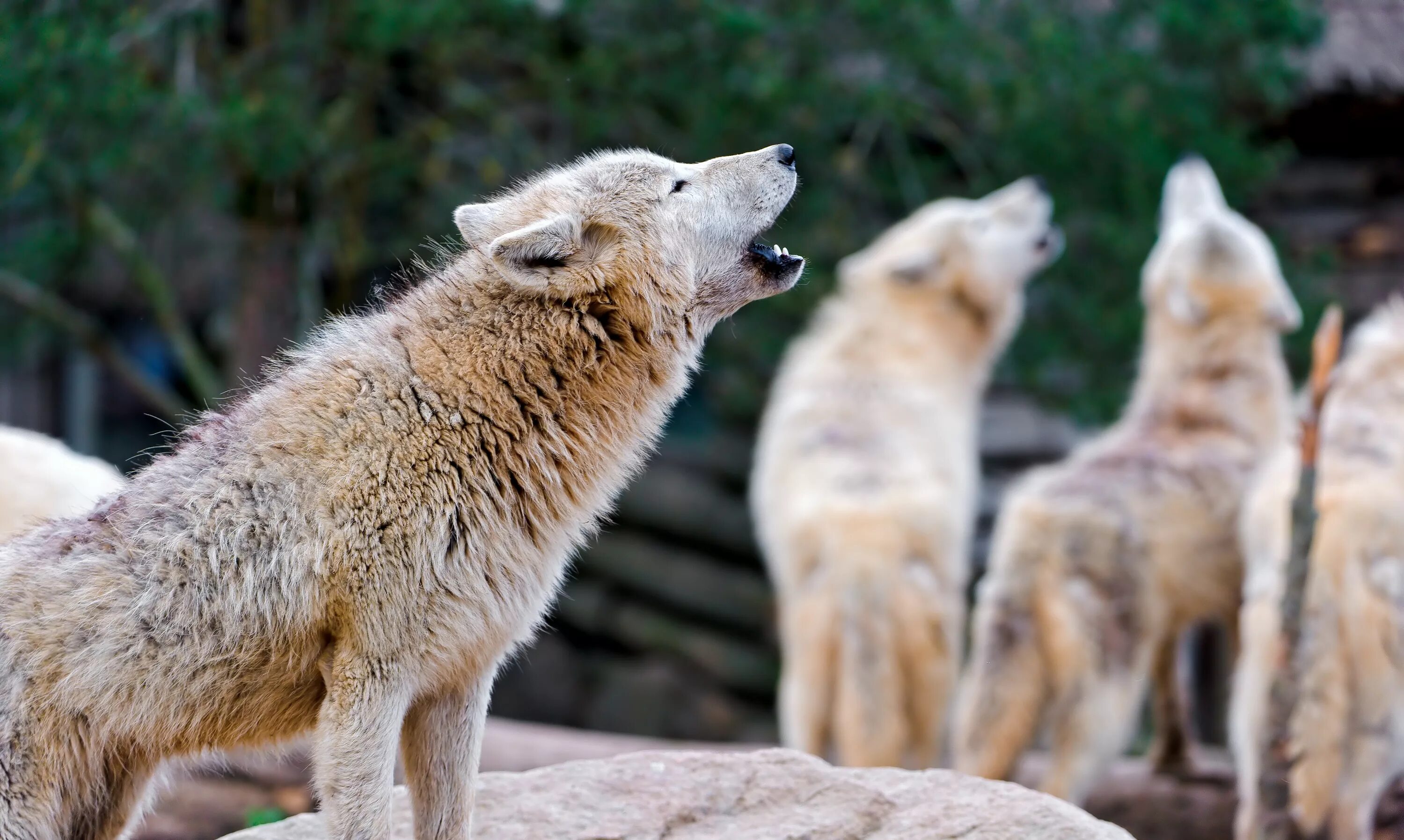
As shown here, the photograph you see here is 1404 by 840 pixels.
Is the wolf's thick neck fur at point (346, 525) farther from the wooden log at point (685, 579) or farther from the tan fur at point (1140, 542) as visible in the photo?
the wooden log at point (685, 579)

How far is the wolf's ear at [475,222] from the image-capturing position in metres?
3.97

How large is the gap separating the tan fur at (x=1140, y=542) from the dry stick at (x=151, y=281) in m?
5.15

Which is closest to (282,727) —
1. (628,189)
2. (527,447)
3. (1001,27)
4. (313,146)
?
(527,447)

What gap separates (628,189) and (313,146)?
561cm

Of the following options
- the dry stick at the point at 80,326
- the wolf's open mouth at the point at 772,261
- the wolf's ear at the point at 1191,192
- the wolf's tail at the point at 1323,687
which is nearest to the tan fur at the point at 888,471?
the wolf's ear at the point at 1191,192

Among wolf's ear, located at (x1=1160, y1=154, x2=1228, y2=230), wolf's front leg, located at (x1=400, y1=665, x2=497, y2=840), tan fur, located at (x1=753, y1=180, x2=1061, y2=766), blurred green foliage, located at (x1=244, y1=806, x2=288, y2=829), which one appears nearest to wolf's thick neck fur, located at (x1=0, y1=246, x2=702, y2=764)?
wolf's front leg, located at (x1=400, y1=665, x2=497, y2=840)

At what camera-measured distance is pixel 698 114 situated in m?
9.49

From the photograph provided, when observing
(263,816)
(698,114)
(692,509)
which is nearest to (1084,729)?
(263,816)

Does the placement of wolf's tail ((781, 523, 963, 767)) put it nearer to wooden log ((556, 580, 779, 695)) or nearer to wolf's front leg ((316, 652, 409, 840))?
wolf's front leg ((316, 652, 409, 840))

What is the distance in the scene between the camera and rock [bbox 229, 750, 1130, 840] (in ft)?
12.9

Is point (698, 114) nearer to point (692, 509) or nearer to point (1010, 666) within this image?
point (1010, 666)

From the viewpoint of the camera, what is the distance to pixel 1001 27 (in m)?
9.73

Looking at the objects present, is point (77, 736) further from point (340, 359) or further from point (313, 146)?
point (313, 146)

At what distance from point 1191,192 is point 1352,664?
3472mm
